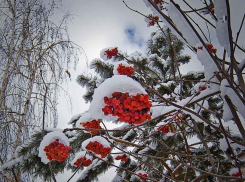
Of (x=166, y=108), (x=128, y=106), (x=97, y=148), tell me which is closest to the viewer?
(x=128, y=106)

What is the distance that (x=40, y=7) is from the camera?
306 centimetres

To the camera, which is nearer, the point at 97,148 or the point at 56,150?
the point at 56,150

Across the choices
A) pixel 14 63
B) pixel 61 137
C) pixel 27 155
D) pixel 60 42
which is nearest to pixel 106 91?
pixel 61 137

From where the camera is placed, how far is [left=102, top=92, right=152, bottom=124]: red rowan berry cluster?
0.75 m

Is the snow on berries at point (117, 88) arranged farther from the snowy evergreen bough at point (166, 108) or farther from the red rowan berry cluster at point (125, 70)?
the red rowan berry cluster at point (125, 70)

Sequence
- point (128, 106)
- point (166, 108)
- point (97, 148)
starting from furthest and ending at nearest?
point (97, 148), point (166, 108), point (128, 106)

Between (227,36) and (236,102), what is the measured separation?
A: 282 mm

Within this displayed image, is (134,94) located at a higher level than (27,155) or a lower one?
higher

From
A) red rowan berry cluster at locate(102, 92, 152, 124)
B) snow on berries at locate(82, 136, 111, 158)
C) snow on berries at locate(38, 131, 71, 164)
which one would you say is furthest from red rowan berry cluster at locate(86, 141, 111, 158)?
red rowan berry cluster at locate(102, 92, 152, 124)

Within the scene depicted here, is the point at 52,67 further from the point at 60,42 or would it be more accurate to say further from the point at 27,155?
the point at 27,155

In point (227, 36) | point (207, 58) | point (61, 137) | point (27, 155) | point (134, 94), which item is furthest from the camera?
point (27, 155)

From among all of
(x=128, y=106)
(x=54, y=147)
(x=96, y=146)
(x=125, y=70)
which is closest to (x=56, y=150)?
(x=54, y=147)

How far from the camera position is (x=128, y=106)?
0.75 m

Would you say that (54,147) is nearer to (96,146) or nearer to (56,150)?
(56,150)
